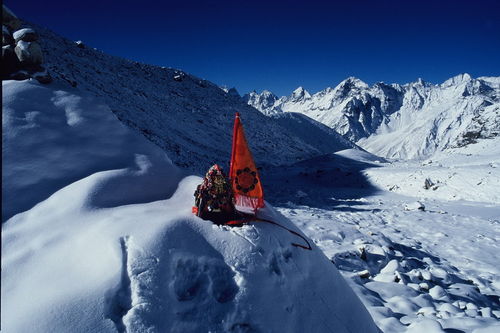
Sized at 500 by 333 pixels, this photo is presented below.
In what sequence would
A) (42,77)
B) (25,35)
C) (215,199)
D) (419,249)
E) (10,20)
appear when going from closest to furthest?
(215,199)
(42,77)
(25,35)
(10,20)
(419,249)

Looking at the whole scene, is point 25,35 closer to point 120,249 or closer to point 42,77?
point 42,77

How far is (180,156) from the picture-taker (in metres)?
19.7

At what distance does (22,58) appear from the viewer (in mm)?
5176

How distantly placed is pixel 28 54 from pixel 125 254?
4711 mm

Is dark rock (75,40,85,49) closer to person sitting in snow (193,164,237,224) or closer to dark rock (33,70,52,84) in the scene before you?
dark rock (33,70,52,84)

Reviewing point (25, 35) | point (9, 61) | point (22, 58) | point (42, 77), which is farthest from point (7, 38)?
point (42, 77)

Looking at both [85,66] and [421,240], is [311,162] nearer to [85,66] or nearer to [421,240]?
[421,240]

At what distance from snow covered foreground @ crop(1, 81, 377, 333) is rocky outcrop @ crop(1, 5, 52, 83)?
2.77ft

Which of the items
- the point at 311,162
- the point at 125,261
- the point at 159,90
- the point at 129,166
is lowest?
the point at 311,162

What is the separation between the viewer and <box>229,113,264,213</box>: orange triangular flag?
3.81 m

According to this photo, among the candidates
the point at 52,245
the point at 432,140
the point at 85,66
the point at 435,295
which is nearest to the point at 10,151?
the point at 52,245

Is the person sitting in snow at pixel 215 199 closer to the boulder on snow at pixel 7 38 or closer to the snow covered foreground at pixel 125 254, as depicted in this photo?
the snow covered foreground at pixel 125 254

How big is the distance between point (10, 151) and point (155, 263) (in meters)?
2.54

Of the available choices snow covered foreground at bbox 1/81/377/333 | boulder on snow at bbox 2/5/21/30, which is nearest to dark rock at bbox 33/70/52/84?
snow covered foreground at bbox 1/81/377/333
